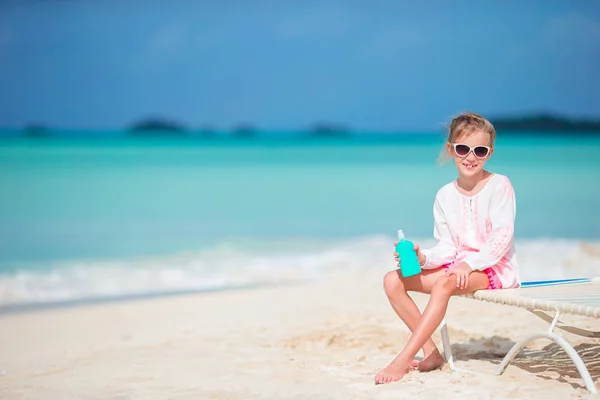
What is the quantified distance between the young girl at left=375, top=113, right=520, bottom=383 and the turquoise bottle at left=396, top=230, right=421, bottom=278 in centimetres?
4

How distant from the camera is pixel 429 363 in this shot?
4.11m

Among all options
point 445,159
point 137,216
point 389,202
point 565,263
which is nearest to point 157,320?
point 445,159

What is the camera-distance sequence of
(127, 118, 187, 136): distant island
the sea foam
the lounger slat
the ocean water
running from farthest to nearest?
(127, 118, 187, 136): distant island, the ocean water, the sea foam, the lounger slat

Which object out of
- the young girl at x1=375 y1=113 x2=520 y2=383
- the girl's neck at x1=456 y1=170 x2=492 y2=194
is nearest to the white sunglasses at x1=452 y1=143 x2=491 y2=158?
the young girl at x1=375 y1=113 x2=520 y2=383

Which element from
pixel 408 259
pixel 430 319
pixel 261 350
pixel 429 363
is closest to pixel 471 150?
pixel 408 259

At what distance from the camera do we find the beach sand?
154 inches

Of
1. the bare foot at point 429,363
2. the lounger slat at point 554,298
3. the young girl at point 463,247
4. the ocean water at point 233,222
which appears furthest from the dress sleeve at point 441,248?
the ocean water at point 233,222

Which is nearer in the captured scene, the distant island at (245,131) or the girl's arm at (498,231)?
the girl's arm at (498,231)

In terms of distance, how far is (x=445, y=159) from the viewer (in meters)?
4.18

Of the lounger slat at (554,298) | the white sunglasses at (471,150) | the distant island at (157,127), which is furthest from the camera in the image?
the distant island at (157,127)

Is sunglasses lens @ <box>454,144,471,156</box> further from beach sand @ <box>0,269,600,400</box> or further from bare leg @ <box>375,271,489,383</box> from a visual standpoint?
beach sand @ <box>0,269,600,400</box>

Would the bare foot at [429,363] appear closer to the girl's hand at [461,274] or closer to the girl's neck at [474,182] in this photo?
the girl's hand at [461,274]

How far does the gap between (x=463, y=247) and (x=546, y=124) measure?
49.6 m

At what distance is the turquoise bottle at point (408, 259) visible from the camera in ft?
12.9
